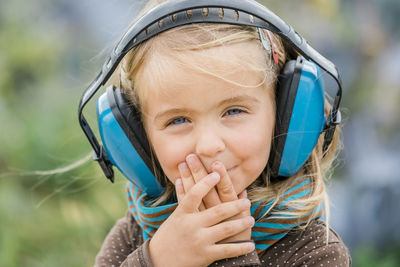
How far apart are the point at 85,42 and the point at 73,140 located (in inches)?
64.5

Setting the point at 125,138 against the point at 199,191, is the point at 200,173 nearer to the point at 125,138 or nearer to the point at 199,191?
the point at 199,191

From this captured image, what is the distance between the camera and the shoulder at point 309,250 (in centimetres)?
138

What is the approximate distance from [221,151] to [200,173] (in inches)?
3.1

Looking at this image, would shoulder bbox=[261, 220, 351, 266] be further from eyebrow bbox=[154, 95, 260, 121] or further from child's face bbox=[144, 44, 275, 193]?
eyebrow bbox=[154, 95, 260, 121]

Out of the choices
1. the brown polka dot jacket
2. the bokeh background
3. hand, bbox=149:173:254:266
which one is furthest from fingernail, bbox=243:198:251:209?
the bokeh background

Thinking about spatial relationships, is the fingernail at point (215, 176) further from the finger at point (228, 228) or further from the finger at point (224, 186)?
the finger at point (228, 228)

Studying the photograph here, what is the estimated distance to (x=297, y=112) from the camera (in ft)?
4.51

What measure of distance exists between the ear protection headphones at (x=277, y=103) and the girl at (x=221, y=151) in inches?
1.4

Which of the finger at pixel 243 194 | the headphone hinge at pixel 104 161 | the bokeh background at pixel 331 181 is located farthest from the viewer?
the bokeh background at pixel 331 181

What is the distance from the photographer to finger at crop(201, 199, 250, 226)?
1.34 meters

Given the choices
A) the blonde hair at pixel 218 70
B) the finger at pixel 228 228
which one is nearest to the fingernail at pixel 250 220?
the finger at pixel 228 228

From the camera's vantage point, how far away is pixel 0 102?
4012mm

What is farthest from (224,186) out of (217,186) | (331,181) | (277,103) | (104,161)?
(331,181)

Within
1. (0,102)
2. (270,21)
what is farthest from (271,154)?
(0,102)
